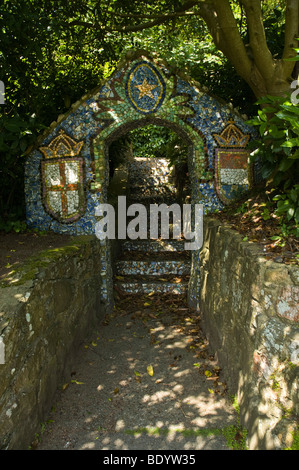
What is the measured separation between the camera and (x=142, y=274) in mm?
6922

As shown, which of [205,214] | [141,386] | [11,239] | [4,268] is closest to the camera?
[4,268]

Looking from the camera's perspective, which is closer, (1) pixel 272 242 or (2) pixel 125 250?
(1) pixel 272 242

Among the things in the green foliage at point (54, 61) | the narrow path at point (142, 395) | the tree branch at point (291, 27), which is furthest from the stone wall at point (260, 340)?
the green foliage at point (54, 61)

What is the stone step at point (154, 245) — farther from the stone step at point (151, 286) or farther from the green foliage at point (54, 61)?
the green foliage at point (54, 61)

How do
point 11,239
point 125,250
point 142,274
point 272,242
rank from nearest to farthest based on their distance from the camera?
point 272,242, point 11,239, point 142,274, point 125,250

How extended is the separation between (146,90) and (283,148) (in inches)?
101

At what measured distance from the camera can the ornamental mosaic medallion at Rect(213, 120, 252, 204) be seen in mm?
5555

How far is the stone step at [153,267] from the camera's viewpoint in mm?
6824

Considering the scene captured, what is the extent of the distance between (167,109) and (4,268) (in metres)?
3.22

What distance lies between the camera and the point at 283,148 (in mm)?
3584

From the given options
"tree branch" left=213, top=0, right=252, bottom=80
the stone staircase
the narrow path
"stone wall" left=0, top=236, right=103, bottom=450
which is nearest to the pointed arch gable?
"tree branch" left=213, top=0, right=252, bottom=80

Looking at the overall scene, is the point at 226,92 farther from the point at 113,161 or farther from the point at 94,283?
the point at 94,283

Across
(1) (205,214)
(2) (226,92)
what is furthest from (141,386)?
(2) (226,92)
